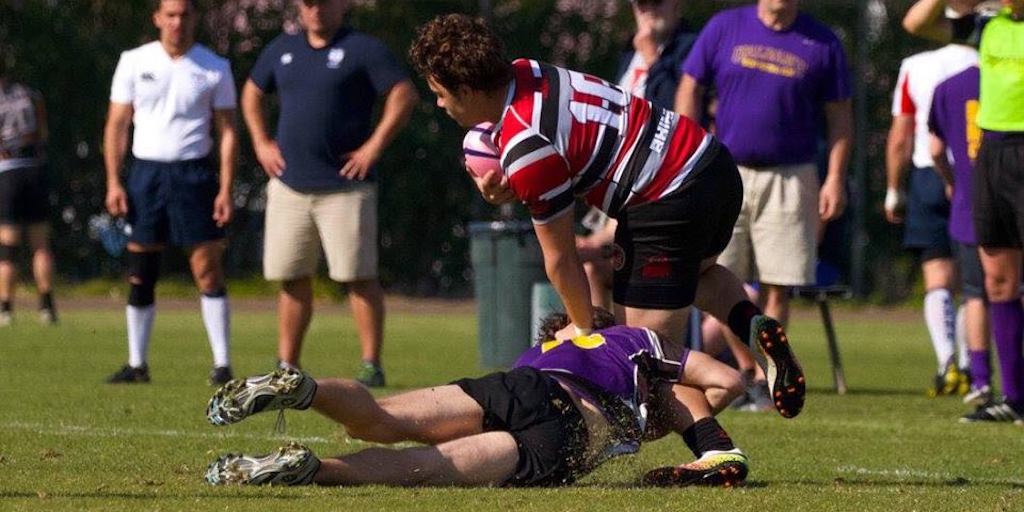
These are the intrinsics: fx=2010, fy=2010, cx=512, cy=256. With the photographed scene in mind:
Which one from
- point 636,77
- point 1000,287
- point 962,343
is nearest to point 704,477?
point 1000,287

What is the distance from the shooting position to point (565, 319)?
7.72m

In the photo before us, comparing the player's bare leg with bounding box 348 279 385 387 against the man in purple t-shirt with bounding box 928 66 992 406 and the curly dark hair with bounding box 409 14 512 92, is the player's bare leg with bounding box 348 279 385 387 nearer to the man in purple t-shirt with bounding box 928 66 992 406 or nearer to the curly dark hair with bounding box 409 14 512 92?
the man in purple t-shirt with bounding box 928 66 992 406

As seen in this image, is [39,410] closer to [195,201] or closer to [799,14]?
[195,201]

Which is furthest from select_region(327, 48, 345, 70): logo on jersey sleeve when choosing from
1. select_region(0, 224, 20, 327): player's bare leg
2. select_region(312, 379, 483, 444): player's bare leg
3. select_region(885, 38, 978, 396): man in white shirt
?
select_region(0, 224, 20, 327): player's bare leg

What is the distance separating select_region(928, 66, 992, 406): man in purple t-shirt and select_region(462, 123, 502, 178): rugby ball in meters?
4.42

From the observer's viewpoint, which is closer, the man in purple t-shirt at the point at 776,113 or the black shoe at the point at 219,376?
the man in purple t-shirt at the point at 776,113

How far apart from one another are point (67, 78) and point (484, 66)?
16.5 metres

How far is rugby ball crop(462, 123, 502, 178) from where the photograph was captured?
7.48 m

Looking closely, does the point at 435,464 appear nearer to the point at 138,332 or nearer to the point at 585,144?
the point at 585,144

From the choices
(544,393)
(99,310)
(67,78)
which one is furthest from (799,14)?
(67,78)

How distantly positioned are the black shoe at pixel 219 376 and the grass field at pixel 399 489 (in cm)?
17

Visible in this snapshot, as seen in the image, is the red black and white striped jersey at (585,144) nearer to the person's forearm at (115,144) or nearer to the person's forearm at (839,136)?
the person's forearm at (839,136)

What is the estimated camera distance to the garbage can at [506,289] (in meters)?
14.3

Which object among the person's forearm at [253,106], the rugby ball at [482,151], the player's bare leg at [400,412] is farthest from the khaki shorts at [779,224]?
the player's bare leg at [400,412]
